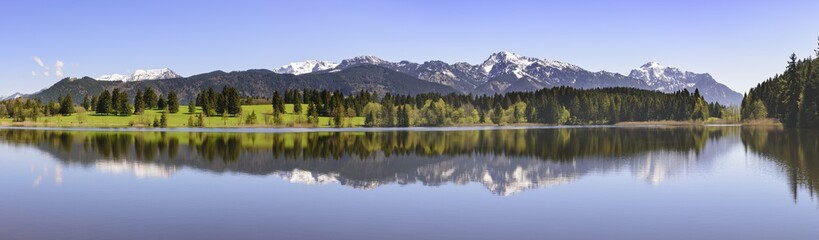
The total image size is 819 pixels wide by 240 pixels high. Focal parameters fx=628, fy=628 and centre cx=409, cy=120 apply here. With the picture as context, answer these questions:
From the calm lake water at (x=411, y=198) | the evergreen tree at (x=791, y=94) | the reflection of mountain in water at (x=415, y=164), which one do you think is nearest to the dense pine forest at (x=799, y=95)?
the evergreen tree at (x=791, y=94)

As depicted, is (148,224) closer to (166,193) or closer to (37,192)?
(166,193)

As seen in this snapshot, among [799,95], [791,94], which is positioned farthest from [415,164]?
[791,94]

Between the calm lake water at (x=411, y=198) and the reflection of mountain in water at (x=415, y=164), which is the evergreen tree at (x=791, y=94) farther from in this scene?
the calm lake water at (x=411, y=198)

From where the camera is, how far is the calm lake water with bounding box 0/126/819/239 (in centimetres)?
2623

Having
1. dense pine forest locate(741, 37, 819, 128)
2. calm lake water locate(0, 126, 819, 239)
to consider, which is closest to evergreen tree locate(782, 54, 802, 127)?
dense pine forest locate(741, 37, 819, 128)

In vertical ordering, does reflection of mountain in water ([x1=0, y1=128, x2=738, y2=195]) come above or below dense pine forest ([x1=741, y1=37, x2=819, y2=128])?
below

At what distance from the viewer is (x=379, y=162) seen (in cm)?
6169

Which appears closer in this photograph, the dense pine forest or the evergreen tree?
the dense pine forest

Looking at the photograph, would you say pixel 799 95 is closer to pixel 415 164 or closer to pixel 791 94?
pixel 791 94

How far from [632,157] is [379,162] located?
26.9 m

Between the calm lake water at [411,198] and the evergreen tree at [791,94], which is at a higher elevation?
the evergreen tree at [791,94]

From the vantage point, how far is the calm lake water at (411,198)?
2623 centimetres

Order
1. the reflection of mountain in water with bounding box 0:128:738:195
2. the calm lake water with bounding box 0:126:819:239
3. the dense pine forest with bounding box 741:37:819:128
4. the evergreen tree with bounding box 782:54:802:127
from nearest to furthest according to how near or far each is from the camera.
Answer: the calm lake water with bounding box 0:126:819:239, the reflection of mountain in water with bounding box 0:128:738:195, the dense pine forest with bounding box 741:37:819:128, the evergreen tree with bounding box 782:54:802:127

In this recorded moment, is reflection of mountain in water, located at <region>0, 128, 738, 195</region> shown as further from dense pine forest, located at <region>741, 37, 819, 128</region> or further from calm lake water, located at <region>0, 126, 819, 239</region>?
dense pine forest, located at <region>741, 37, 819, 128</region>
